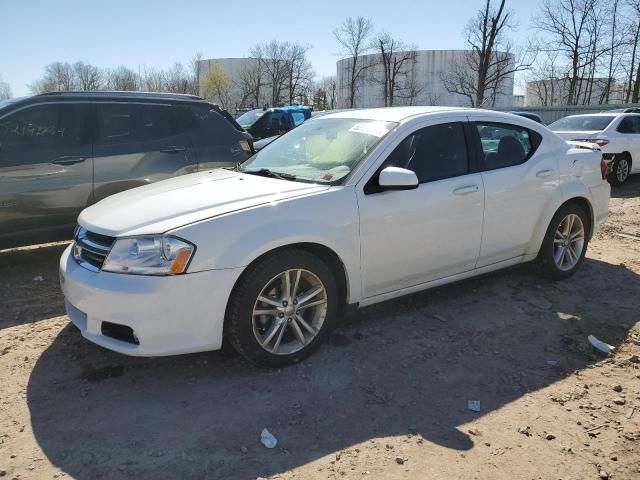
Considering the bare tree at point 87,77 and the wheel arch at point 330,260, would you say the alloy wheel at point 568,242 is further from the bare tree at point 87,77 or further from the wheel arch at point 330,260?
the bare tree at point 87,77

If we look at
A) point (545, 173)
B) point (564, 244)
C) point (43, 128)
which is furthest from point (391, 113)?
point (43, 128)

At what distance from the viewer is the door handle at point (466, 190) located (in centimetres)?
407

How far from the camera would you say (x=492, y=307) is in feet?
14.9

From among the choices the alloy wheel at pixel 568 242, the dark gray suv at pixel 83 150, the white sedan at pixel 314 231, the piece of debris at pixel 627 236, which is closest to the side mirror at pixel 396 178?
the white sedan at pixel 314 231

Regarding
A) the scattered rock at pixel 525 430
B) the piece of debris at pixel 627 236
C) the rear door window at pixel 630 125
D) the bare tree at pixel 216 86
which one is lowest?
the scattered rock at pixel 525 430

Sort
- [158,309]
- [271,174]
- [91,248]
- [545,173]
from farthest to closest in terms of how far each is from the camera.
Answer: [545,173] < [271,174] < [91,248] < [158,309]

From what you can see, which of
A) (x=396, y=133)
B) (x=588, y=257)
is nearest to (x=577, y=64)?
(x=588, y=257)

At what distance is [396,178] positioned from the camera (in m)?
3.53

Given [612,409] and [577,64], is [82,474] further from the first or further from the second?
[577,64]

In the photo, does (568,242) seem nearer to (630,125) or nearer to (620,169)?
(620,169)

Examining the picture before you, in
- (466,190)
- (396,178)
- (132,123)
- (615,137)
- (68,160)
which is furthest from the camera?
(615,137)

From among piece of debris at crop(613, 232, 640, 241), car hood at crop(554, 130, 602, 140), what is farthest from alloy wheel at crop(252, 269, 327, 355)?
car hood at crop(554, 130, 602, 140)

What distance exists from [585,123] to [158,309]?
1209 centimetres

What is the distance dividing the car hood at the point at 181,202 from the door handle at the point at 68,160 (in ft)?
5.87
